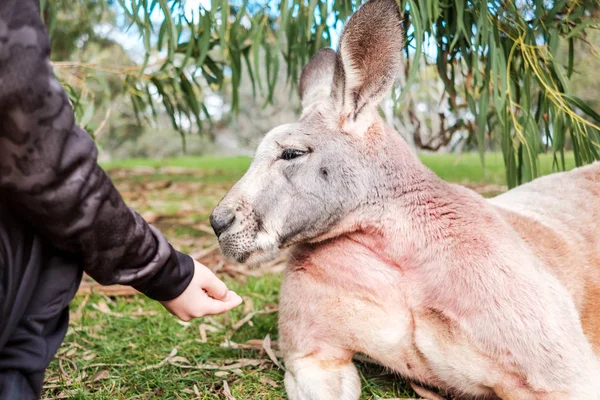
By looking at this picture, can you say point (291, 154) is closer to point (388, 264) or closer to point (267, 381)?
point (388, 264)

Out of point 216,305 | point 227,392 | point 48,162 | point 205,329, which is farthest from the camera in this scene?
point 205,329

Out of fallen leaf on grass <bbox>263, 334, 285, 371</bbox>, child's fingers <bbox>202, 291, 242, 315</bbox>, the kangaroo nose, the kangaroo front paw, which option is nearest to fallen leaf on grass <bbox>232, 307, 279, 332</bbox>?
fallen leaf on grass <bbox>263, 334, 285, 371</bbox>

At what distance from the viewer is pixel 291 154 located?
1.77 m

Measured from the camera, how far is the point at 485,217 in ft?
5.65

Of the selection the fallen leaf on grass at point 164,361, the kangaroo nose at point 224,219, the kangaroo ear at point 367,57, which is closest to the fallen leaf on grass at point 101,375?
the fallen leaf on grass at point 164,361

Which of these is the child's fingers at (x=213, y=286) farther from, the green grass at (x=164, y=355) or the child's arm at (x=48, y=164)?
the green grass at (x=164, y=355)

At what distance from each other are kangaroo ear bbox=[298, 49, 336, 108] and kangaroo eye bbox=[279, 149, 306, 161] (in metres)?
0.39

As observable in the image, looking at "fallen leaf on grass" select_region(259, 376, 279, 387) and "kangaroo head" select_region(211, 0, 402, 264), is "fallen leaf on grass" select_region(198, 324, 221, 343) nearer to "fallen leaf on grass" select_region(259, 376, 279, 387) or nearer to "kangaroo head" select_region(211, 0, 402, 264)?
"fallen leaf on grass" select_region(259, 376, 279, 387)

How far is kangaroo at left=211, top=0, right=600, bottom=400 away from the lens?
1.55 m

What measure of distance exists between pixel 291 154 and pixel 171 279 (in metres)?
0.59

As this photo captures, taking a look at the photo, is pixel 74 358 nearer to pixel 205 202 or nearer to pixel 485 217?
pixel 485 217

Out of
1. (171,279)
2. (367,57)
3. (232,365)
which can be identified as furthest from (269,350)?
(367,57)

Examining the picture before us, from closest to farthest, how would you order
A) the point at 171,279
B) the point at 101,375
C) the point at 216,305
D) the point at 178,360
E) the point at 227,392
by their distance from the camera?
the point at 171,279 → the point at 216,305 → the point at 227,392 → the point at 101,375 → the point at 178,360

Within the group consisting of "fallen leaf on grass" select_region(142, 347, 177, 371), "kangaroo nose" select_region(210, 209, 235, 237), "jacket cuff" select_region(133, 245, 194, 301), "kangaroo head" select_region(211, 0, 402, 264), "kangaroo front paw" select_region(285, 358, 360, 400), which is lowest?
"fallen leaf on grass" select_region(142, 347, 177, 371)
